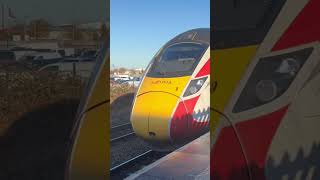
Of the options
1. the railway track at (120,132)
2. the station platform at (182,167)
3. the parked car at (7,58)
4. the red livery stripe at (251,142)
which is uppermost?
the parked car at (7,58)

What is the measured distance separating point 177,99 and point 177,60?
113cm

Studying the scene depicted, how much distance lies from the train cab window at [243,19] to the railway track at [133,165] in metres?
3.91

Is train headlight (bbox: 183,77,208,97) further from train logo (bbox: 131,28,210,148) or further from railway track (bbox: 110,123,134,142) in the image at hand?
railway track (bbox: 110,123,134,142)

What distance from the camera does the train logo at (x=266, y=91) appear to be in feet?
7.27

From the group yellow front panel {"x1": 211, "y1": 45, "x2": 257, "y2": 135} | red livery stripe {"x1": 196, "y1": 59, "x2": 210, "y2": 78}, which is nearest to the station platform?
red livery stripe {"x1": 196, "y1": 59, "x2": 210, "y2": 78}

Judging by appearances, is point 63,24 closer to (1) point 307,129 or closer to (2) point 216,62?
(2) point 216,62

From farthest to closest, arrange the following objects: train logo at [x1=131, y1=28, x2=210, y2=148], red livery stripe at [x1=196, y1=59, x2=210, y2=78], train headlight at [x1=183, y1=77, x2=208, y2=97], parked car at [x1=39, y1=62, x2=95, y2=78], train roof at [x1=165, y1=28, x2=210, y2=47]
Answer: train roof at [x1=165, y1=28, x2=210, y2=47] → red livery stripe at [x1=196, y1=59, x2=210, y2=78] → train headlight at [x1=183, y1=77, x2=208, y2=97] → train logo at [x1=131, y1=28, x2=210, y2=148] → parked car at [x1=39, y1=62, x2=95, y2=78]

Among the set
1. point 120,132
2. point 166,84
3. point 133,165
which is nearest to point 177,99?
point 166,84

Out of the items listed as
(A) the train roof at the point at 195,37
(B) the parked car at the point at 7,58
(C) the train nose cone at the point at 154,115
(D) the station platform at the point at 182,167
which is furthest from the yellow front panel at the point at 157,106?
(B) the parked car at the point at 7,58

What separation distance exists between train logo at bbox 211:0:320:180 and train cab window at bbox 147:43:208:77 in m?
4.46

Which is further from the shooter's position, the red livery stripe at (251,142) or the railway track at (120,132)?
the railway track at (120,132)

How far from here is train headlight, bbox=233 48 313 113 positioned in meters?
2.22

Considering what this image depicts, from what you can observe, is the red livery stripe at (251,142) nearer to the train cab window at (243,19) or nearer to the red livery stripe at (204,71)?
A: the train cab window at (243,19)

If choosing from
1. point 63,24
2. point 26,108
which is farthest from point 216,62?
point 26,108
